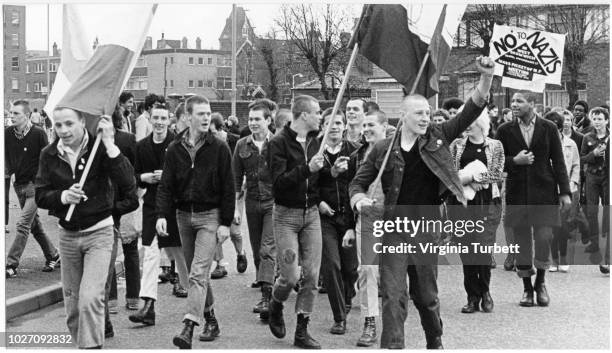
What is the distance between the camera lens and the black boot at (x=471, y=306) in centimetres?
898

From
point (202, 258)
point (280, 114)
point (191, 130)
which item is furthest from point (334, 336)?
point (280, 114)

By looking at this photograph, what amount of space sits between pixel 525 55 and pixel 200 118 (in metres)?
4.14

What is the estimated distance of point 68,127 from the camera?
6699mm

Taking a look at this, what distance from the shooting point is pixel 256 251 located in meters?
9.46

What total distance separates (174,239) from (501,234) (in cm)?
779

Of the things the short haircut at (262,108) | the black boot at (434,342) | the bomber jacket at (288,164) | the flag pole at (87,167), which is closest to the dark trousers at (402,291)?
the black boot at (434,342)

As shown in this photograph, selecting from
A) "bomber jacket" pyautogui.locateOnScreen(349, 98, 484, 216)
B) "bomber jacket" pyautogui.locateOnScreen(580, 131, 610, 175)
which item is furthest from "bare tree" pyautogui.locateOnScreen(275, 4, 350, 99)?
"bomber jacket" pyautogui.locateOnScreen(349, 98, 484, 216)

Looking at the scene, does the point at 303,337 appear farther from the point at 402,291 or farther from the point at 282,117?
the point at 282,117

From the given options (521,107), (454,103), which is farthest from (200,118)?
(454,103)

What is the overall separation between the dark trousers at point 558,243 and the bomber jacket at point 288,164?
196 inches

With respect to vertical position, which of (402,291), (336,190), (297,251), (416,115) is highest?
(416,115)

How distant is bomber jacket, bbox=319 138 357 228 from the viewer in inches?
317

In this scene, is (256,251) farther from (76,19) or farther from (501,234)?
(501,234)

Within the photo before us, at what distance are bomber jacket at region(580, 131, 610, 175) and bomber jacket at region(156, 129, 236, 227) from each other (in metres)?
6.75
